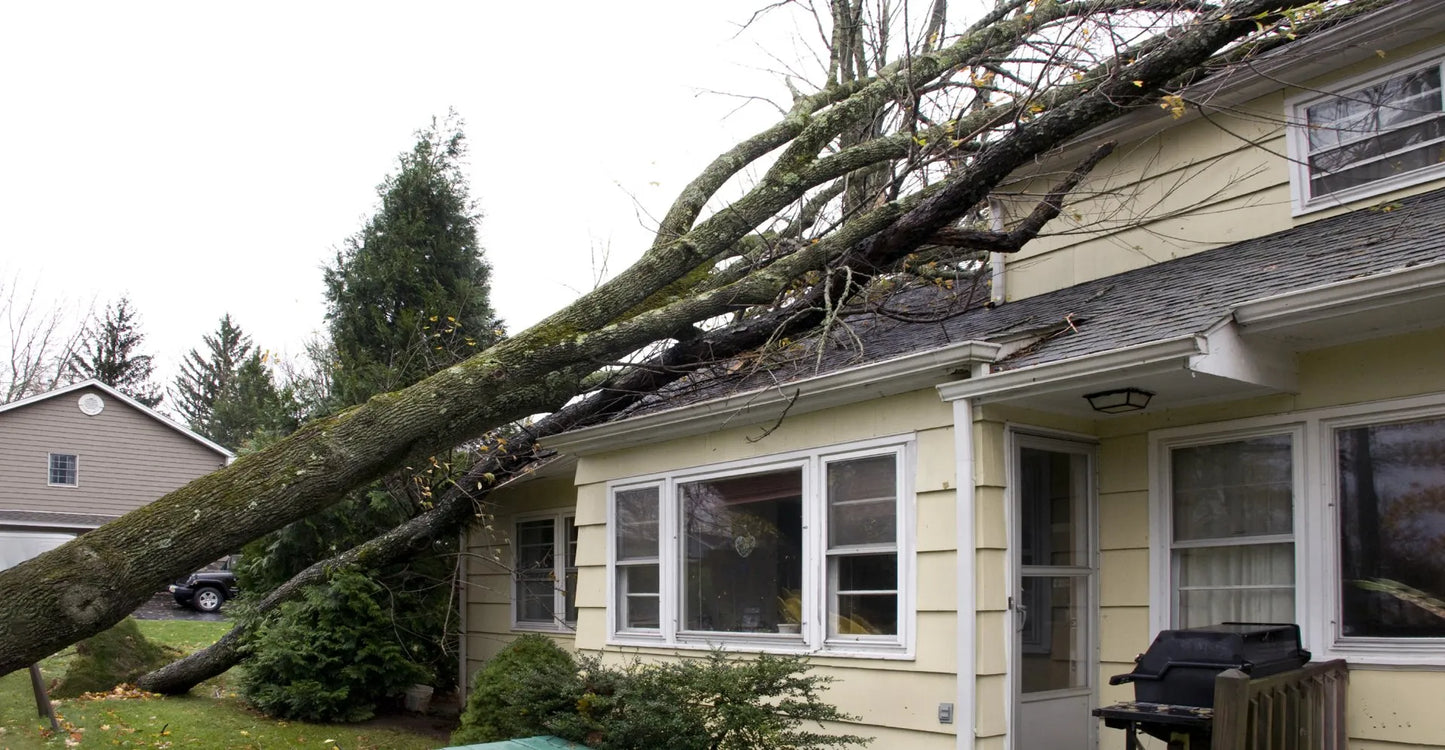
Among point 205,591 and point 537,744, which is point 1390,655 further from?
point 205,591

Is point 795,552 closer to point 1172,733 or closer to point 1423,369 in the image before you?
point 1172,733

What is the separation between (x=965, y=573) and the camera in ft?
A: 19.6

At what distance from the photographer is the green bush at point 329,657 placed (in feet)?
37.2

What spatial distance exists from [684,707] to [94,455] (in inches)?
1226

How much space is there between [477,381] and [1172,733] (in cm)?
444

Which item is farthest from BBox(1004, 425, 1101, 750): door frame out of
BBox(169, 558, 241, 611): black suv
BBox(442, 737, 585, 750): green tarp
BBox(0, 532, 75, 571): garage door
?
BBox(169, 558, 241, 611): black suv

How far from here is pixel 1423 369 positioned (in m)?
5.23

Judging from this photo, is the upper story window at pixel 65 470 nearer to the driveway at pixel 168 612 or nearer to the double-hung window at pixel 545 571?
the driveway at pixel 168 612

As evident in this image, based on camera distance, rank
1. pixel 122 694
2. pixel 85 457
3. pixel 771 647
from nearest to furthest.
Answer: pixel 771 647
pixel 122 694
pixel 85 457

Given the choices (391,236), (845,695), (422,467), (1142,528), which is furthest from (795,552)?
(391,236)

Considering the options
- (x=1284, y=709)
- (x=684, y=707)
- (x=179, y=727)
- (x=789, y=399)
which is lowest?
(x=179, y=727)

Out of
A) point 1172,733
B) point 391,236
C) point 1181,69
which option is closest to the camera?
point 1172,733

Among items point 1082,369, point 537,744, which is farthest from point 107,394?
point 1082,369

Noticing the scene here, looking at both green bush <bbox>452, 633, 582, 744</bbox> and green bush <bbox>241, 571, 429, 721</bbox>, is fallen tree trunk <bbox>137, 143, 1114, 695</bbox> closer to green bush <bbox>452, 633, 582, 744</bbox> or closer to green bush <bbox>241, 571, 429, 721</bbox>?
green bush <bbox>241, 571, 429, 721</bbox>
